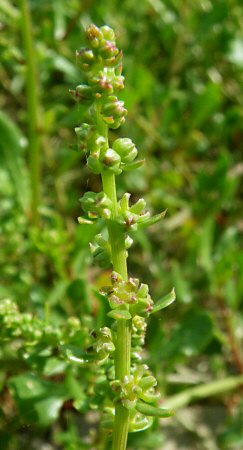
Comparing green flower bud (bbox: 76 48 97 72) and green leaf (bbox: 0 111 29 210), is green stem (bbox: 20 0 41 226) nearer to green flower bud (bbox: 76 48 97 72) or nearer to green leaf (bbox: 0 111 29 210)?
green leaf (bbox: 0 111 29 210)

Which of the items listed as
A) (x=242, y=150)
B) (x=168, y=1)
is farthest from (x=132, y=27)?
(x=242, y=150)

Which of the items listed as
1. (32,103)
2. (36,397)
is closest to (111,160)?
(36,397)

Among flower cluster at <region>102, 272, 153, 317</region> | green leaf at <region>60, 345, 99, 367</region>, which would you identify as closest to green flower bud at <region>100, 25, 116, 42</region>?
flower cluster at <region>102, 272, 153, 317</region>

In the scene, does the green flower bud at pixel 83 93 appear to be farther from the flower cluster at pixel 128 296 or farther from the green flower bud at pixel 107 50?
the flower cluster at pixel 128 296

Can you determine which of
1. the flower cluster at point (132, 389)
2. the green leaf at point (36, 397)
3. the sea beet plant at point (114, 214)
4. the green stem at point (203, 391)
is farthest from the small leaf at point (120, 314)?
the green stem at point (203, 391)

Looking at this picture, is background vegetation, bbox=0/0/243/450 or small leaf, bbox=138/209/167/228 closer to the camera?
small leaf, bbox=138/209/167/228

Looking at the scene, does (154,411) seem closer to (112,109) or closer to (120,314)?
(120,314)
